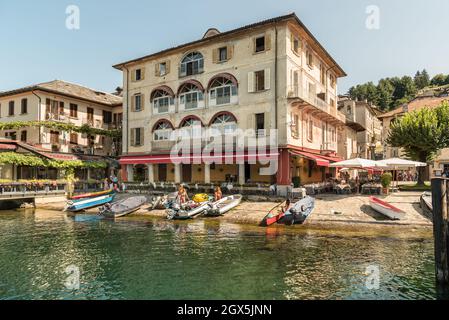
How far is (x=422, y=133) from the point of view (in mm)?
27234

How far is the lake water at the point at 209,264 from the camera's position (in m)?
9.11

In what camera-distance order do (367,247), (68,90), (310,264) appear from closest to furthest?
(310,264), (367,247), (68,90)

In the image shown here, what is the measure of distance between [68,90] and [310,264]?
Answer: 35974mm

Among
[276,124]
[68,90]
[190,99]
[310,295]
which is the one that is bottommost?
[310,295]

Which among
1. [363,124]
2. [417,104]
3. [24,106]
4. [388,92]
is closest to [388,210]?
[363,124]

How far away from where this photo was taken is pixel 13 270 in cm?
1102

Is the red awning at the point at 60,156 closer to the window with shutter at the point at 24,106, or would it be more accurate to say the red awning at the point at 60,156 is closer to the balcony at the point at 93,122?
the balcony at the point at 93,122

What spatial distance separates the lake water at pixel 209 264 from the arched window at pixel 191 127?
540 inches

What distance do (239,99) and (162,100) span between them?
30.7 feet

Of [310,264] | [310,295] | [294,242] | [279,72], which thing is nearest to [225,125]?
[279,72]

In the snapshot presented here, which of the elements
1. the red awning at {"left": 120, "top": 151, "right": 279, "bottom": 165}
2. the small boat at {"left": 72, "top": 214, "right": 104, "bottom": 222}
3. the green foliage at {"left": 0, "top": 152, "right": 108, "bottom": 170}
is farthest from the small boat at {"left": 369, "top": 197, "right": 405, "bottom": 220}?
the green foliage at {"left": 0, "top": 152, "right": 108, "bottom": 170}

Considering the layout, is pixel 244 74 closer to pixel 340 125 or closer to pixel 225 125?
pixel 225 125

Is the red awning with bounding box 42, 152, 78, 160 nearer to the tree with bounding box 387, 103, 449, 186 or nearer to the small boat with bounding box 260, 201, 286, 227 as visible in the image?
the small boat with bounding box 260, 201, 286, 227

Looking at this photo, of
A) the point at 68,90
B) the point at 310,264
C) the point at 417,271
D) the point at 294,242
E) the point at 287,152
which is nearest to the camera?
the point at 417,271
